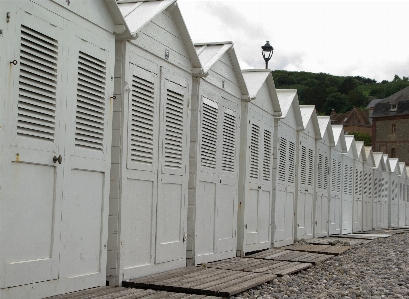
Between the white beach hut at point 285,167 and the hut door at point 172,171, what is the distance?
5.19 meters

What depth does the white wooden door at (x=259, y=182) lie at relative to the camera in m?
11.6

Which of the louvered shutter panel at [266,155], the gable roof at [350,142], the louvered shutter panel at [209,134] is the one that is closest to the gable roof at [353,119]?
the gable roof at [350,142]

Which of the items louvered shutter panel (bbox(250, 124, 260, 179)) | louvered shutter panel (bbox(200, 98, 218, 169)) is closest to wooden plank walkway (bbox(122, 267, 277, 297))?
louvered shutter panel (bbox(200, 98, 218, 169))

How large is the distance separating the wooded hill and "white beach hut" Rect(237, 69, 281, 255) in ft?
358

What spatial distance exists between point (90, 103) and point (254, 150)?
6.05m

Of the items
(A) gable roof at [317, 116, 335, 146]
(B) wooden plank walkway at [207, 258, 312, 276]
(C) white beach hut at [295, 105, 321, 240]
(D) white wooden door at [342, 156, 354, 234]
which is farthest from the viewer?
(D) white wooden door at [342, 156, 354, 234]

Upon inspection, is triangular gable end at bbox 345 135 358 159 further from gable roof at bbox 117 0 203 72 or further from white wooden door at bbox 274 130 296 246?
gable roof at bbox 117 0 203 72

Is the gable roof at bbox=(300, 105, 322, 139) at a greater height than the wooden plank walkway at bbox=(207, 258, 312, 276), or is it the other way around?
the gable roof at bbox=(300, 105, 322, 139)

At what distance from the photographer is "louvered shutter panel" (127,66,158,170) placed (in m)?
7.05

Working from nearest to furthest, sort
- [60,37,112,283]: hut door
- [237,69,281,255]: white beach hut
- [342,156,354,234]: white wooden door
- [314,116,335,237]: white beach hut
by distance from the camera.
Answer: [60,37,112,283]: hut door
[237,69,281,255]: white beach hut
[314,116,335,237]: white beach hut
[342,156,354,234]: white wooden door

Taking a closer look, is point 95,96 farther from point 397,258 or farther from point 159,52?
point 397,258

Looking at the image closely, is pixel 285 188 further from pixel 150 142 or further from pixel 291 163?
pixel 150 142

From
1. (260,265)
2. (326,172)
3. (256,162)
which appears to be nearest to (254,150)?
(256,162)

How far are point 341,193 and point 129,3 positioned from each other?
15.1 meters
